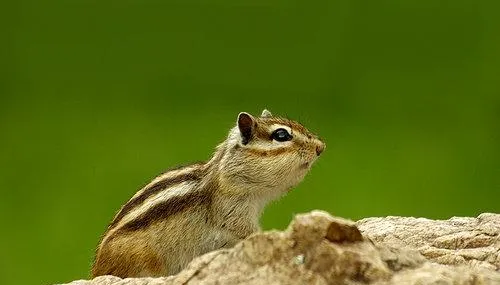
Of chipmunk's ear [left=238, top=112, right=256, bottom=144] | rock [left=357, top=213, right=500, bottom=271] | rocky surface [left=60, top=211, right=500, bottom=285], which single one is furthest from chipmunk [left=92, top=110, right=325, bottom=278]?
rocky surface [left=60, top=211, right=500, bottom=285]

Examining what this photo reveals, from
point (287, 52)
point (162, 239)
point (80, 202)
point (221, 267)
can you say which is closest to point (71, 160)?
point (80, 202)

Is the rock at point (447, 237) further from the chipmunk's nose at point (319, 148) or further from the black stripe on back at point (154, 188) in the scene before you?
the black stripe on back at point (154, 188)

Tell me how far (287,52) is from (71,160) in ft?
3.60

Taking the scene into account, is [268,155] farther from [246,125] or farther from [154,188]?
[154,188]

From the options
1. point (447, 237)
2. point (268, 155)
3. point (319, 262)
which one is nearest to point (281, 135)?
point (268, 155)

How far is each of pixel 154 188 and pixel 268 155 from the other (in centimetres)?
35

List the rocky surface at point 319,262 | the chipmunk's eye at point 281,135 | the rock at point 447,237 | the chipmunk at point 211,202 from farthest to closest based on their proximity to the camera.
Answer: the chipmunk's eye at point 281,135, the chipmunk at point 211,202, the rock at point 447,237, the rocky surface at point 319,262

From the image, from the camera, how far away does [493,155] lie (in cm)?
463

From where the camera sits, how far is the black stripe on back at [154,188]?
3.05 meters

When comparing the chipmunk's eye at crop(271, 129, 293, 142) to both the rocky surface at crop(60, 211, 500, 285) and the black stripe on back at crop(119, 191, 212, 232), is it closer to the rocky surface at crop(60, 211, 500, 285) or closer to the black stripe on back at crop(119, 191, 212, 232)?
the black stripe on back at crop(119, 191, 212, 232)

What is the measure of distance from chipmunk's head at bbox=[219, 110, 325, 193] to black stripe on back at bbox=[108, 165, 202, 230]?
11 centimetres

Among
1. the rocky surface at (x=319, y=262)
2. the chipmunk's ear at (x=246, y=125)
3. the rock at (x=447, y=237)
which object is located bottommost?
the rocky surface at (x=319, y=262)

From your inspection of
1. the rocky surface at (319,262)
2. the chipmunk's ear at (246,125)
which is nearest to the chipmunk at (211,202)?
the chipmunk's ear at (246,125)

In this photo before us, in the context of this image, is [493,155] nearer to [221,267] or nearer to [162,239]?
[162,239]
